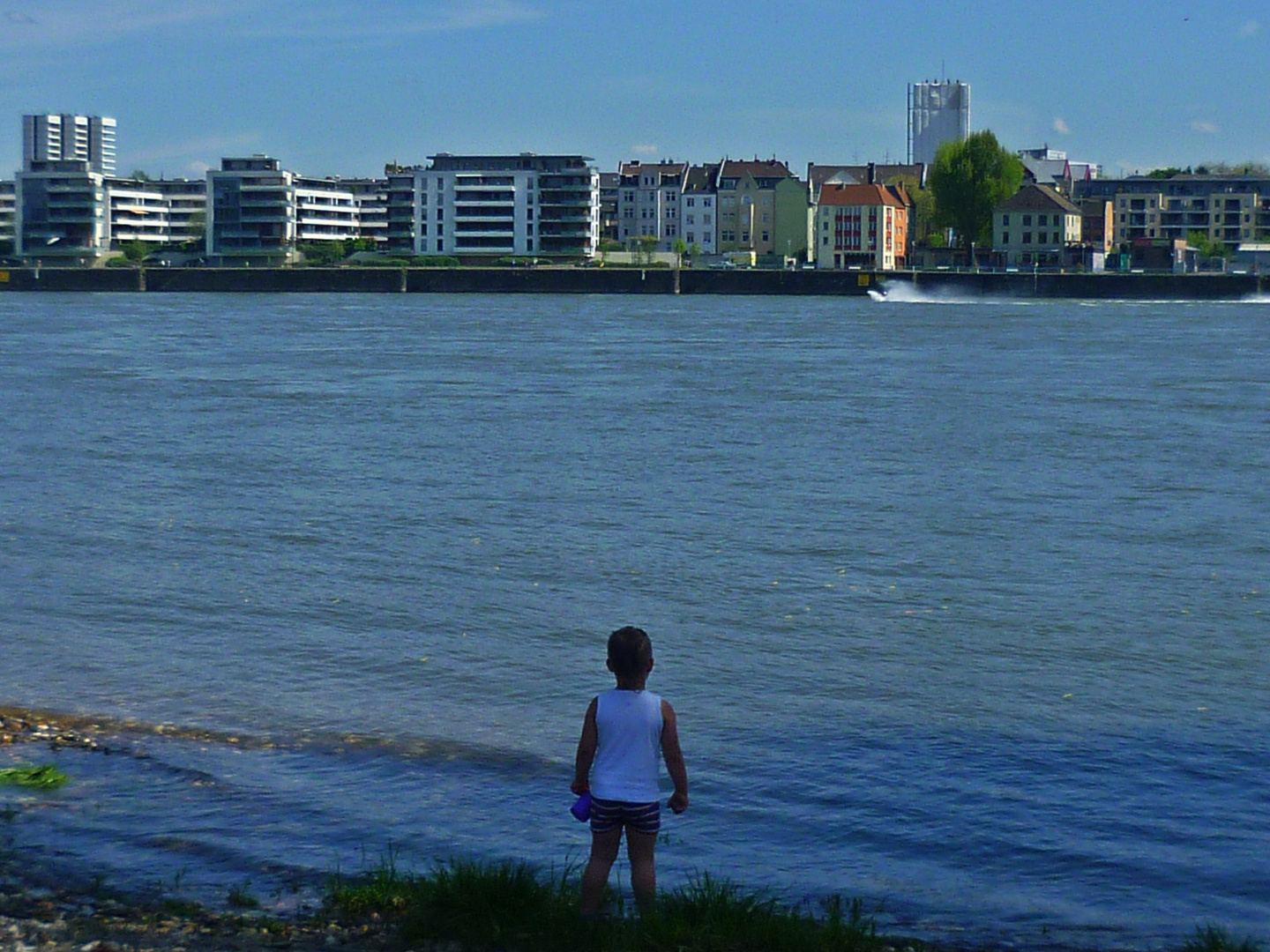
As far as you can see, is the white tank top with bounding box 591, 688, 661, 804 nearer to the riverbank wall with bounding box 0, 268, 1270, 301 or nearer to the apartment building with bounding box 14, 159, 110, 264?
the riverbank wall with bounding box 0, 268, 1270, 301

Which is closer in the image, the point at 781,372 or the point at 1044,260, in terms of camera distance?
the point at 781,372

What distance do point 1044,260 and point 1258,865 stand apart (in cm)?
12930

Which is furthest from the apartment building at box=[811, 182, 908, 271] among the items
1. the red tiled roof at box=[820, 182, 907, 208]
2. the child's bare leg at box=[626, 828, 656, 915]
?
the child's bare leg at box=[626, 828, 656, 915]

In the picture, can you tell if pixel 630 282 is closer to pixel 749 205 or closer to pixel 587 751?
pixel 749 205

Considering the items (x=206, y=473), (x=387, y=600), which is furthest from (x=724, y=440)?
(x=387, y=600)

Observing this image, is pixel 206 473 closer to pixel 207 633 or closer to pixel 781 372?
pixel 207 633

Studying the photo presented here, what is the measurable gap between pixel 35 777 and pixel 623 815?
394cm

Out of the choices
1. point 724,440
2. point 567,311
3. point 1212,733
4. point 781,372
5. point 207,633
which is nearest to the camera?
point 1212,733

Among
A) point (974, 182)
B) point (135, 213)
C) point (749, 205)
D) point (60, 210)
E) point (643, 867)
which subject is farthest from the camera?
point (135, 213)

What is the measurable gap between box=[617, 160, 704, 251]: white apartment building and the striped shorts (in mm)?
154600

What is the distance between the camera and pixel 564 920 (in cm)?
613

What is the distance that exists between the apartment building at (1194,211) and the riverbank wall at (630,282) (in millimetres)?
45548


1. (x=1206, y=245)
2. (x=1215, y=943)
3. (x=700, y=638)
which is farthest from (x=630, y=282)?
(x=1215, y=943)

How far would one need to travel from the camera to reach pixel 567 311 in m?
90.1
